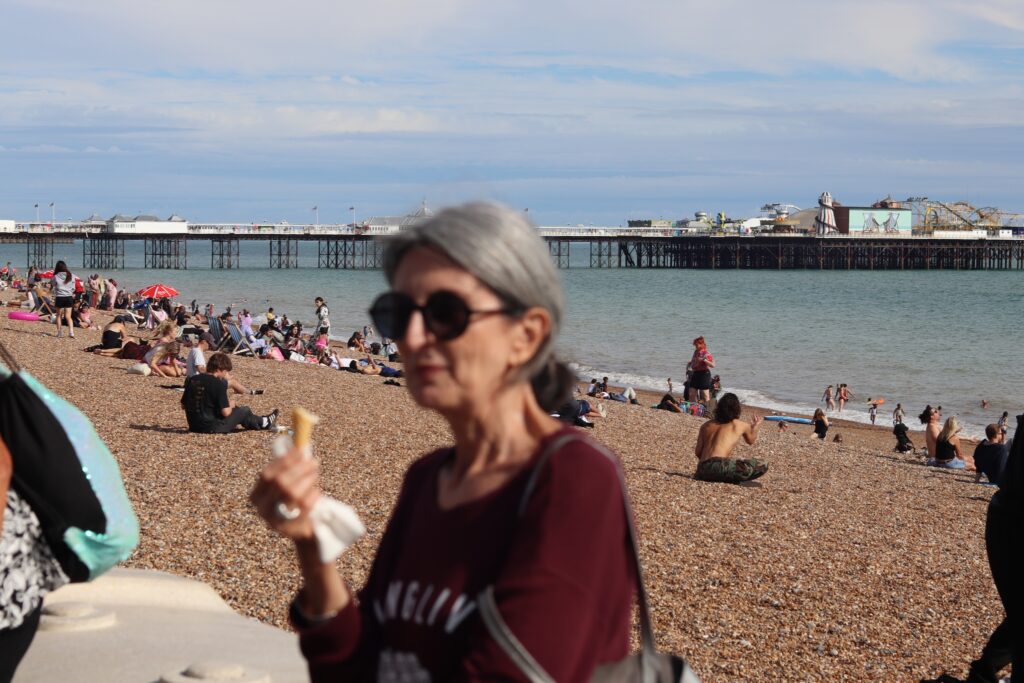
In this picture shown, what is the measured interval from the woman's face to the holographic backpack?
33.9 inches

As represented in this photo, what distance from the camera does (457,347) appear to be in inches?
59.0

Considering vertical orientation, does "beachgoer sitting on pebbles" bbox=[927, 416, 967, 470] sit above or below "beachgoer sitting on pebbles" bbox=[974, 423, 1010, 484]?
below

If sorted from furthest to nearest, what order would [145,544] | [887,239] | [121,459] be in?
[887,239], [121,459], [145,544]

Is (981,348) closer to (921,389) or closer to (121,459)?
(921,389)

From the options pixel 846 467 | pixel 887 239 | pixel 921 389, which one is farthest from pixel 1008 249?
pixel 846 467

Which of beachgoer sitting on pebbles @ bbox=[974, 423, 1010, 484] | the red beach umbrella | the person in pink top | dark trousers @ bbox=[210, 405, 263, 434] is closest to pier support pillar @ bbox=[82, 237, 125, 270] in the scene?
the red beach umbrella

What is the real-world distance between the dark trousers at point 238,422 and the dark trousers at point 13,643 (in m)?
8.44

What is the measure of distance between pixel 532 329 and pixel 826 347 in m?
40.2

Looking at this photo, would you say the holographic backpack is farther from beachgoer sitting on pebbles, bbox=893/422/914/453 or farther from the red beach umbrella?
the red beach umbrella

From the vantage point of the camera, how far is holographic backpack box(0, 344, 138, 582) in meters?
2.10

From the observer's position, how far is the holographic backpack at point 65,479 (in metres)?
2.10

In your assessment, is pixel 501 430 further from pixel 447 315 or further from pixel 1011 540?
pixel 1011 540

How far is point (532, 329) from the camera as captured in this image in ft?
5.05

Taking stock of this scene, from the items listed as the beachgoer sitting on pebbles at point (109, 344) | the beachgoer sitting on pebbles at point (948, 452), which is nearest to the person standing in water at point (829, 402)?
the beachgoer sitting on pebbles at point (948, 452)
